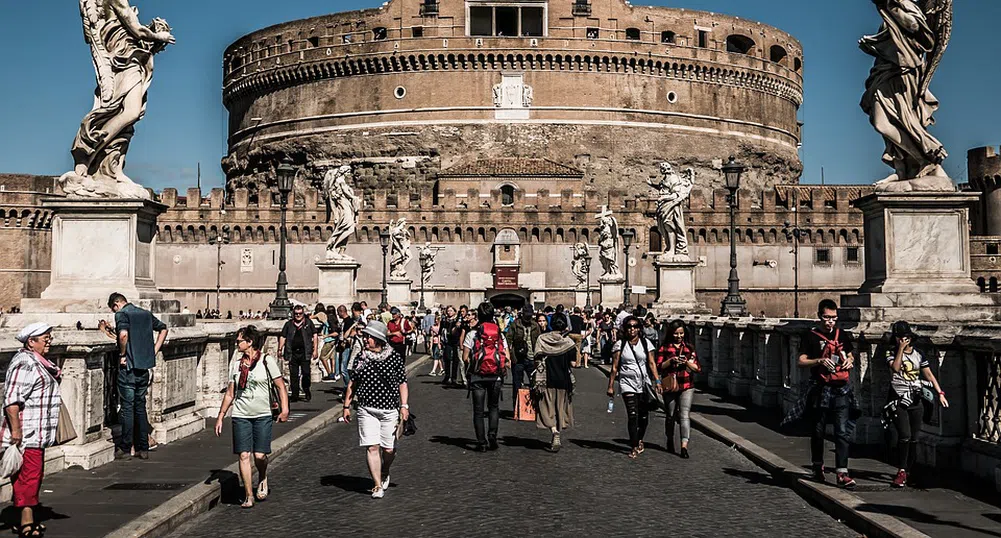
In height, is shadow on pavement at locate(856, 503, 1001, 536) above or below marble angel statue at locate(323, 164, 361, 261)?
below

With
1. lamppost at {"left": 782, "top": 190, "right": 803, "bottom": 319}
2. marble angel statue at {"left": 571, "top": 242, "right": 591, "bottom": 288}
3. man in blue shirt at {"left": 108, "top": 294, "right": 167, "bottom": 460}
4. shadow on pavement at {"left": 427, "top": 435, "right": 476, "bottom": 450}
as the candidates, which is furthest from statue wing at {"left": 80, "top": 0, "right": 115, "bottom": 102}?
lamppost at {"left": 782, "top": 190, "right": 803, "bottom": 319}

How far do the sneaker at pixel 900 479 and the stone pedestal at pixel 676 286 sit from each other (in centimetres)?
1447

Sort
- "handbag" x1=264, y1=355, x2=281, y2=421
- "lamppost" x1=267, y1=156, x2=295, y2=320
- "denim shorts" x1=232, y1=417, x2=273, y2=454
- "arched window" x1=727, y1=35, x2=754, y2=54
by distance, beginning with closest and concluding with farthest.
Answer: "denim shorts" x1=232, y1=417, x2=273, y2=454
"handbag" x1=264, y1=355, x2=281, y2=421
"lamppost" x1=267, y1=156, x2=295, y2=320
"arched window" x1=727, y1=35, x2=754, y2=54

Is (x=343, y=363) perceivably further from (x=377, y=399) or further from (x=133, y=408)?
(x=377, y=399)

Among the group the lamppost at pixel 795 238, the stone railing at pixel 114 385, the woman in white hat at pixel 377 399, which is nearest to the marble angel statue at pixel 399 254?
the stone railing at pixel 114 385

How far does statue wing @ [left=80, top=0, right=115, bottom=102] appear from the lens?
30.9ft

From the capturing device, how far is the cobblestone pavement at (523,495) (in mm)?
6625

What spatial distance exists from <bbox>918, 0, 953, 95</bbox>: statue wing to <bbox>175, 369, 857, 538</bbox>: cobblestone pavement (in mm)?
3973

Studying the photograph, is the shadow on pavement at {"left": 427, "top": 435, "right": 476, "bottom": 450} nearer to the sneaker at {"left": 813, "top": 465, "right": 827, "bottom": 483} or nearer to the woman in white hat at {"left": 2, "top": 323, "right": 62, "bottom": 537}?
the sneaker at {"left": 813, "top": 465, "right": 827, "bottom": 483}

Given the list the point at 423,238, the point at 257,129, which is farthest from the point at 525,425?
the point at 257,129

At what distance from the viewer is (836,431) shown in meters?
7.65

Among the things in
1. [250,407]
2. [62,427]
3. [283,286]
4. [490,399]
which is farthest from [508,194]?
[62,427]

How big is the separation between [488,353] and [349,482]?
2377 millimetres

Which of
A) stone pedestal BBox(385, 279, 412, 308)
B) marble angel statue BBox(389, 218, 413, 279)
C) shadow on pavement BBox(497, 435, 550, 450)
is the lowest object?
shadow on pavement BBox(497, 435, 550, 450)
